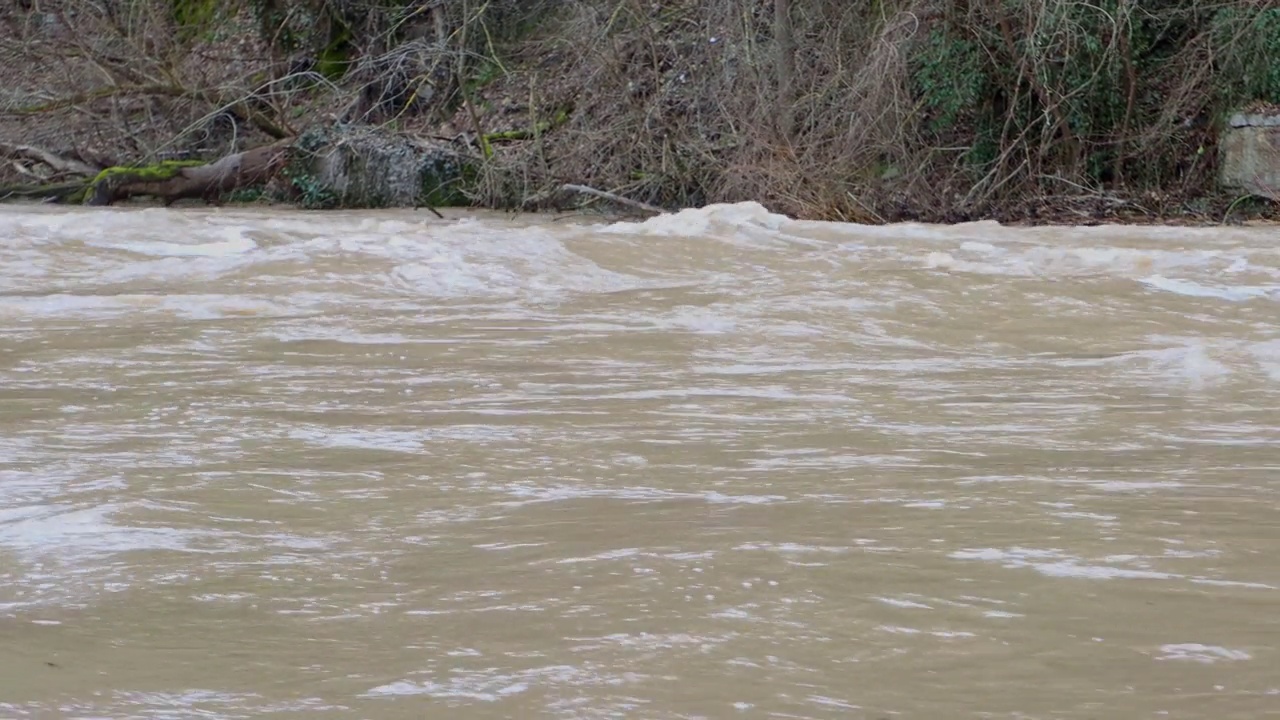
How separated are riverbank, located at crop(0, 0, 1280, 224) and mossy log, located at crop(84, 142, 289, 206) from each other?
5cm

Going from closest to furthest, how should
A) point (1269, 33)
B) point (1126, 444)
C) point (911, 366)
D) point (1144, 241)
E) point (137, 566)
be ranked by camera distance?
point (137, 566) → point (1126, 444) → point (911, 366) → point (1144, 241) → point (1269, 33)

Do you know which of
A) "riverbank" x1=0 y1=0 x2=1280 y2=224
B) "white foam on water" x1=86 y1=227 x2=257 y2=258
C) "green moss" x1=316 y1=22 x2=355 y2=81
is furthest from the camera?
"green moss" x1=316 y1=22 x2=355 y2=81

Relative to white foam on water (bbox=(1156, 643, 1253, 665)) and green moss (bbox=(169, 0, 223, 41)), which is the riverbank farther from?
white foam on water (bbox=(1156, 643, 1253, 665))

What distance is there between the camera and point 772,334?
6141 mm

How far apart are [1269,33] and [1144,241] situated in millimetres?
4082

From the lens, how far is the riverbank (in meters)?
13.6

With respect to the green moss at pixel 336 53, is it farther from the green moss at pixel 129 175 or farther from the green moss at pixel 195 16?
the green moss at pixel 129 175

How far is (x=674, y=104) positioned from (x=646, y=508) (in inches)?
502

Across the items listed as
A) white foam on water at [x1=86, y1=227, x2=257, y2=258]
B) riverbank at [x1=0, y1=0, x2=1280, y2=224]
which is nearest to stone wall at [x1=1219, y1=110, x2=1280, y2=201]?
riverbank at [x1=0, y1=0, x2=1280, y2=224]

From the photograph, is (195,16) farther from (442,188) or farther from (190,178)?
(442,188)

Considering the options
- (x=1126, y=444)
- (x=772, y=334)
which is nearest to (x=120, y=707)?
(x=1126, y=444)

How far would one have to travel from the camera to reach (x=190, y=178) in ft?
55.4

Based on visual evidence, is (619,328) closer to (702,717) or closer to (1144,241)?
(702,717)

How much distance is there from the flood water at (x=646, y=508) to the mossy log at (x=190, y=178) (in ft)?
32.8
